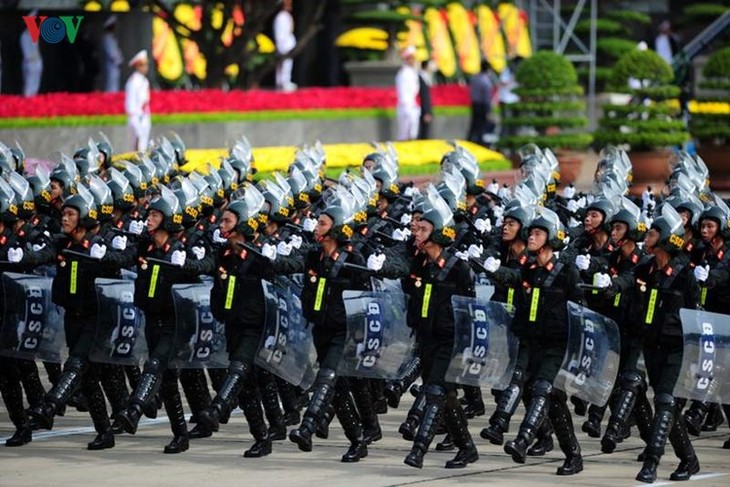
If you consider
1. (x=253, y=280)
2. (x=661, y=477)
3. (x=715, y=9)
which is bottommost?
(x=661, y=477)

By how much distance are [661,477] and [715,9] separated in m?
31.2

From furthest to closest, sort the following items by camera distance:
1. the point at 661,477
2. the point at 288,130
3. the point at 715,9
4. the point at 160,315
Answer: the point at 715,9 → the point at 288,130 → the point at 160,315 → the point at 661,477

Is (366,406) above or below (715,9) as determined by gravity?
below

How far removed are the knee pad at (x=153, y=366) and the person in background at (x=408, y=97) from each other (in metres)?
18.1

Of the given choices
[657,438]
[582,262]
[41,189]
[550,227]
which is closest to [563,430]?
[657,438]

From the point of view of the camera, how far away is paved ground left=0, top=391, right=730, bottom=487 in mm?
15820

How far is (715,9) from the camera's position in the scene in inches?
1820

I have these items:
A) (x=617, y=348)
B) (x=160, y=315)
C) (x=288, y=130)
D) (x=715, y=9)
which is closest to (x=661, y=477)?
(x=617, y=348)

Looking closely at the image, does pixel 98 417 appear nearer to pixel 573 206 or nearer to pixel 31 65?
pixel 573 206

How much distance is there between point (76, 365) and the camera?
17078 millimetres

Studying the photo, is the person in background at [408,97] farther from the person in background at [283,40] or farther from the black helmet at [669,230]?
the black helmet at [669,230]

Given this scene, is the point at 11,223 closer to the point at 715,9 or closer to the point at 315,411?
the point at 315,411

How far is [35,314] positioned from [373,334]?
2.73 meters

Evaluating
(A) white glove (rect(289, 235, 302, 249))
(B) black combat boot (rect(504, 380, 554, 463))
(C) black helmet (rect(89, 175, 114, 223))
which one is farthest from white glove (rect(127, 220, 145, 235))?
(B) black combat boot (rect(504, 380, 554, 463))
